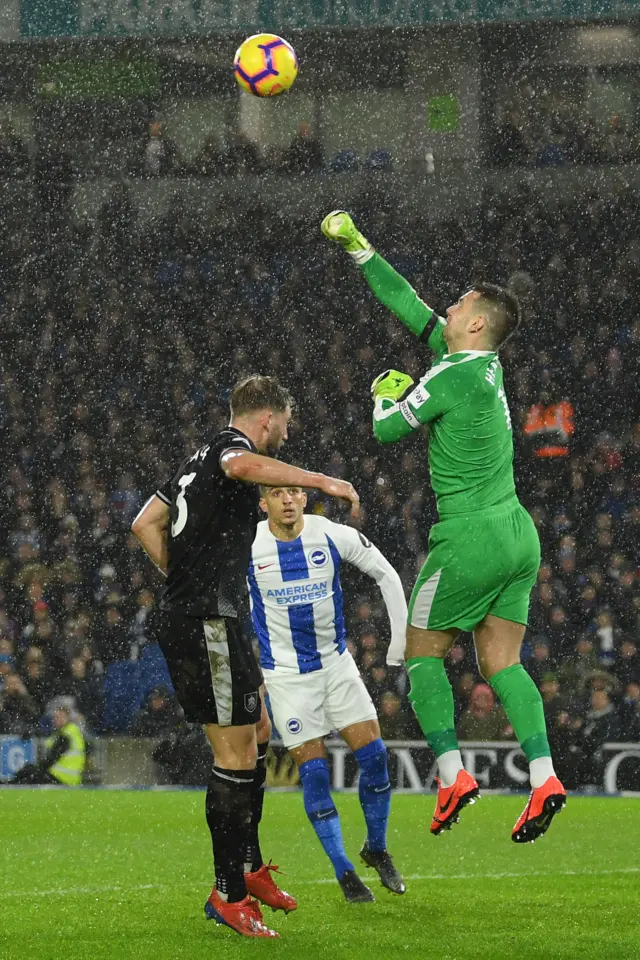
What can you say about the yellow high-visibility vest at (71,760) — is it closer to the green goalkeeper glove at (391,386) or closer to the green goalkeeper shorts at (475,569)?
the green goalkeeper shorts at (475,569)

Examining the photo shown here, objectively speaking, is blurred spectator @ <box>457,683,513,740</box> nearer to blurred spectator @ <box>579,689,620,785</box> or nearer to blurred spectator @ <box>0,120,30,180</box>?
blurred spectator @ <box>579,689,620,785</box>

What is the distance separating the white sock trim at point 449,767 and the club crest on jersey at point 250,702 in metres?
0.78

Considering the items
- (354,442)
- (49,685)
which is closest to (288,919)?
(49,685)

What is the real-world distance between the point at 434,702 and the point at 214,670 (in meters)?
0.93

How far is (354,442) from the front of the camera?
56.1 ft

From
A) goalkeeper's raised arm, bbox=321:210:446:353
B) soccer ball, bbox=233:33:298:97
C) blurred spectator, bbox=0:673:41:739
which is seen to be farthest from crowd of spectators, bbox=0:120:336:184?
goalkeeper's raised arm, bbox=321:210:446:353

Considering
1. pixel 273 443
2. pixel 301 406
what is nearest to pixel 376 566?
pixel 273 443

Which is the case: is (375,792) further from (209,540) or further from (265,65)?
(265,65)

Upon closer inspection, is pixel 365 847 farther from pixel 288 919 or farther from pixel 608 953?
pixel 608 953

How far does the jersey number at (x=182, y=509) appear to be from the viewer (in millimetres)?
6004

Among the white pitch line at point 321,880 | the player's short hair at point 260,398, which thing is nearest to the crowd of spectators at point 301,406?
the white pitch line at point 321,880

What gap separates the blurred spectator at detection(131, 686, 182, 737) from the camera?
13.4 m

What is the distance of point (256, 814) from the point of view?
671 centimetres

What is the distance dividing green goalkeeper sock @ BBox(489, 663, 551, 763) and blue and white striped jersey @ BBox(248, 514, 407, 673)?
114 centimetres
